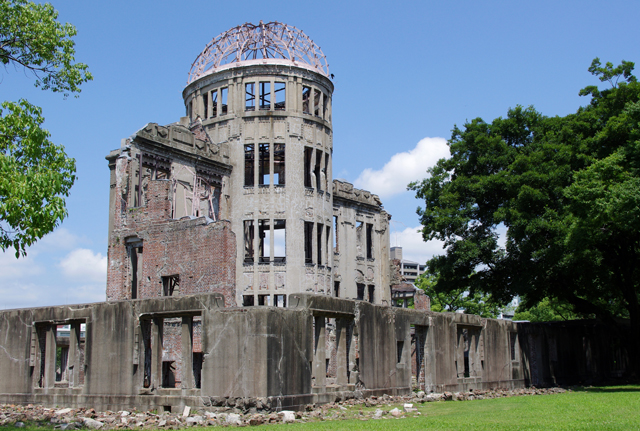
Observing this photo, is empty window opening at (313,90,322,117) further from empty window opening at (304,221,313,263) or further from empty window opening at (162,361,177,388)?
empty window opening at (162,361,177,388)

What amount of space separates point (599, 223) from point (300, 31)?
1801 centimetres

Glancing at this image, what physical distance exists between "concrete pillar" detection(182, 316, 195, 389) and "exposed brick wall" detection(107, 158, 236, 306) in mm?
7564

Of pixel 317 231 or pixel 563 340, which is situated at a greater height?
pixel 317 231

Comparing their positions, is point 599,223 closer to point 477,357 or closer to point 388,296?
point 477,357

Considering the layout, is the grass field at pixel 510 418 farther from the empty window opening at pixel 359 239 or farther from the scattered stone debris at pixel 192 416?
the empty window opening at pixel 359 239

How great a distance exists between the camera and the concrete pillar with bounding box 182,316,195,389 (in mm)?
16500

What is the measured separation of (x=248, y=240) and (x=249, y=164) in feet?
13.6

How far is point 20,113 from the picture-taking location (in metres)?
13.7

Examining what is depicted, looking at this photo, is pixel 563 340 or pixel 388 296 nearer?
pixel 563 340

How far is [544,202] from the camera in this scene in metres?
27.4

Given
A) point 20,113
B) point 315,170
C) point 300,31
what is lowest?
point 20,113

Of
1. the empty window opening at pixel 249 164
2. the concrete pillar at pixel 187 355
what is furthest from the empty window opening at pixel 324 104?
the concrete pillar at pixel 187 355

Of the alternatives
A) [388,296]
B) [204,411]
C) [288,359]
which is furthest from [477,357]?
[388,296]

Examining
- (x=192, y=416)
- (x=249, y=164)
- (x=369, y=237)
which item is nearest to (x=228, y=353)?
(x=192, y=416)
